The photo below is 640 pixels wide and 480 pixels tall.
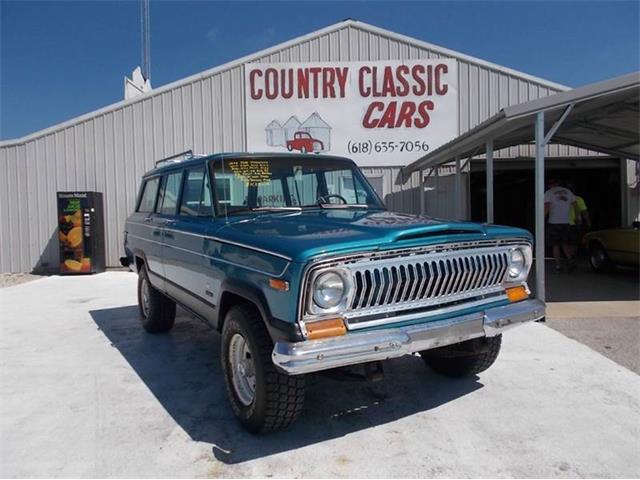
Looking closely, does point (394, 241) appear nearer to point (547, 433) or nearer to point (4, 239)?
point (547, 433)

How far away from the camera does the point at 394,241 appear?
293 cm

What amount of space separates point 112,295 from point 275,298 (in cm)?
698

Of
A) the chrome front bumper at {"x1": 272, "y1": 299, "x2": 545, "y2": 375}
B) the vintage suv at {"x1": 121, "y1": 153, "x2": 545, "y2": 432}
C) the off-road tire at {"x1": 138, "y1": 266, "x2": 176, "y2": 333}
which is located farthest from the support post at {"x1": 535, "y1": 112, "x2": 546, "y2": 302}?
the off-road tire at {"x1": 138, "y1": 266, "x2": 176, "y2": 333}

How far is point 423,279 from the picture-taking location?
3041mm

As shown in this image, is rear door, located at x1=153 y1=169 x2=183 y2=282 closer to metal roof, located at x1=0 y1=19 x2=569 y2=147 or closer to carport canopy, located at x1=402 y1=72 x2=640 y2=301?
carport canopy, located at x1=402 y1=72 x2=640 y2=301

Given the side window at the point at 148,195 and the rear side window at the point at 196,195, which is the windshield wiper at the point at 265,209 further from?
the side window at the point at 148,195

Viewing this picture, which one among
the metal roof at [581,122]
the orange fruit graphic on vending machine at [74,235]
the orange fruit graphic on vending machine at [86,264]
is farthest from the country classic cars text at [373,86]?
the orange fruit graphic on vending machine at [86,264]

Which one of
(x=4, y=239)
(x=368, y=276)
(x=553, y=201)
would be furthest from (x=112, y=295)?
(x=553, y=201)

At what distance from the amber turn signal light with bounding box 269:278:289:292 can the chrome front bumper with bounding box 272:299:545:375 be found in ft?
0.98

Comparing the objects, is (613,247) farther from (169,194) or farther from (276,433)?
(276,433)

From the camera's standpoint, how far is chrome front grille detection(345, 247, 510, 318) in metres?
2.87

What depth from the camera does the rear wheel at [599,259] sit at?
9.91 meters

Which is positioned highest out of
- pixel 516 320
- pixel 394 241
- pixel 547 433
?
pixel 394 241

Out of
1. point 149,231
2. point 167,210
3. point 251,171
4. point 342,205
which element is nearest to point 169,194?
point 167,210
